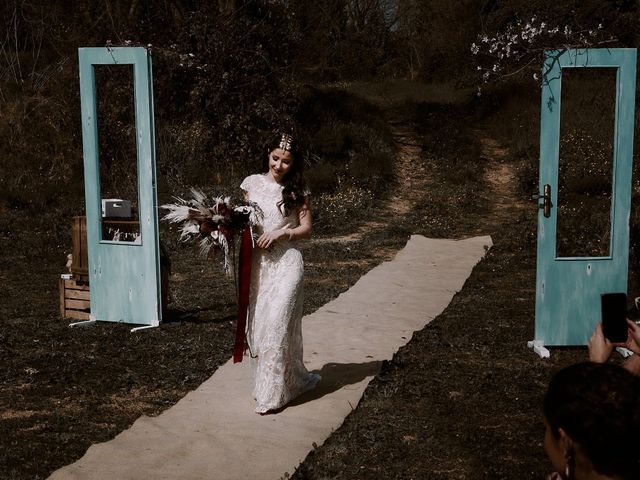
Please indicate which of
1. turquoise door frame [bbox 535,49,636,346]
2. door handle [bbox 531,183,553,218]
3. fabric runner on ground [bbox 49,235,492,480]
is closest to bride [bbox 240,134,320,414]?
fabric runner on ground [bbox 49,235,492,480]

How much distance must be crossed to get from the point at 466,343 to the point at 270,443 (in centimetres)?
301

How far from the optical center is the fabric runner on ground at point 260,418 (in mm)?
4977

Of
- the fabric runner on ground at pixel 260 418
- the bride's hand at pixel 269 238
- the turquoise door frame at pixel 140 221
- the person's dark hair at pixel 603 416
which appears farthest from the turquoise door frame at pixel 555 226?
the person's dark hair at pixel 603 416

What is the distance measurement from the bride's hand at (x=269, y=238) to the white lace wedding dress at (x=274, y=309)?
0.07 m

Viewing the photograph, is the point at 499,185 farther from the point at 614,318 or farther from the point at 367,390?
the point at 614,318

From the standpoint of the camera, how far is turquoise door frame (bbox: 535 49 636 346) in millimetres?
6965

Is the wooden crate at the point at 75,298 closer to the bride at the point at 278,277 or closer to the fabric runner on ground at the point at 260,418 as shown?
the fabric runner on ground at the point at 260,418

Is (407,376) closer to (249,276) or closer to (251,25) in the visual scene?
(249,276)

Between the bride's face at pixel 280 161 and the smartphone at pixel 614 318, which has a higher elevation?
the bride's face at pixel 280 161

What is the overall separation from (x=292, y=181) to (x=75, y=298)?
13.0ft

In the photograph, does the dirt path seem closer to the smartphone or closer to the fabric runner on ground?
the fabric runner on ground

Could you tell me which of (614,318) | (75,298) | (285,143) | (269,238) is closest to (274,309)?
(269,238)

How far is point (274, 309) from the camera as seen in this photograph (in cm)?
586

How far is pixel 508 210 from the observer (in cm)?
1677
